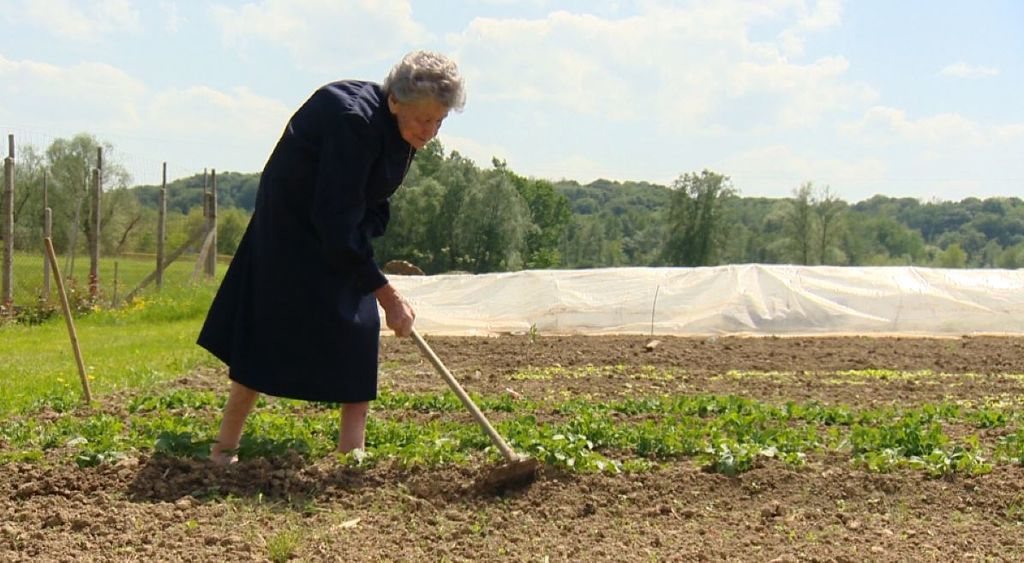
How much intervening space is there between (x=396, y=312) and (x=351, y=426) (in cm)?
68

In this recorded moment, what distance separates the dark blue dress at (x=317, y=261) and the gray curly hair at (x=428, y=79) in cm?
20

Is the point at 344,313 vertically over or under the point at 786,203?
under

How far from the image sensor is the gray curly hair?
3.88m

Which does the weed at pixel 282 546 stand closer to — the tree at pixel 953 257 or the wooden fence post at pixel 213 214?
the wooden fence post at pixel 213 214

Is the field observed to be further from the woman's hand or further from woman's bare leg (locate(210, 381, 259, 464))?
the woman's hand

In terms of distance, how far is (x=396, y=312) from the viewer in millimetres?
4117

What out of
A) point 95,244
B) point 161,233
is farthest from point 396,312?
point 161,233


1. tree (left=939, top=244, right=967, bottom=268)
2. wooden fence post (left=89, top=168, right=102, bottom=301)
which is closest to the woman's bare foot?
wooden fence post (left=89, top=168, right=102, bottom=301)

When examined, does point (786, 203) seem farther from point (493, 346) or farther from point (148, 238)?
point (493, 346)

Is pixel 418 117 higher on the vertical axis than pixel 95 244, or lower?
higher

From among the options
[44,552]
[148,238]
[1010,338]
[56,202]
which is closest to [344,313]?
[44,552]

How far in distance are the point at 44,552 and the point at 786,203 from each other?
66.2 metres

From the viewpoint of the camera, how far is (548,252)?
208 ft

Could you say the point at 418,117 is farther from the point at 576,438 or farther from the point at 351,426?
the point at 576,438
